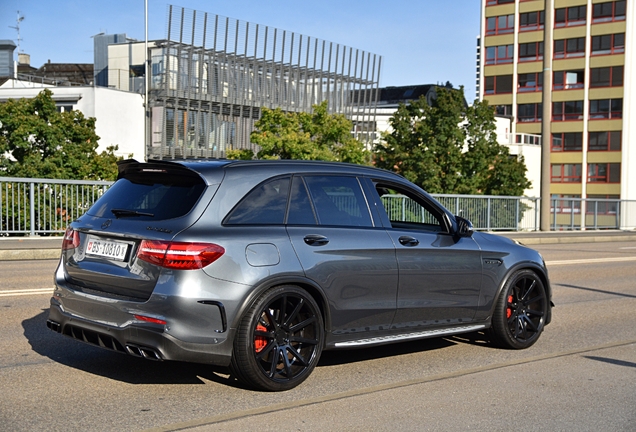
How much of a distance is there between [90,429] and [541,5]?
295 ft

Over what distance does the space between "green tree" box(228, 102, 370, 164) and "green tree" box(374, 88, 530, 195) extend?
1169cm

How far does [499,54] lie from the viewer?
308 feet

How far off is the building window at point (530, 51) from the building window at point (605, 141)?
10.2 m

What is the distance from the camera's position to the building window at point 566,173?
88250 millimetres

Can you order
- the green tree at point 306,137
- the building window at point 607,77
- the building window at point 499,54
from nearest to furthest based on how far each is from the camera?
the green tree at point 306,137 → the building window at point 607,77 → the building window at point 499,54

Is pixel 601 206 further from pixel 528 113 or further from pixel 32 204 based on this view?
pixel 528 113

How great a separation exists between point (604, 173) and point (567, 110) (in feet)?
25.6

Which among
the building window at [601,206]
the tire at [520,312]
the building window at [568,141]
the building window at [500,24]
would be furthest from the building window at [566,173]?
the tire at [520,312]

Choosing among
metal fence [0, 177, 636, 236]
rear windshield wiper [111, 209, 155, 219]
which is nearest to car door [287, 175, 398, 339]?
rear windshield wiper [111, 209, 155, 219]

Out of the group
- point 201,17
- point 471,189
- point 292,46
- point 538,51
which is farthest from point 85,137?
point 538,51

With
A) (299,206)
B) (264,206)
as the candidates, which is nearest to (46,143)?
(299,206)

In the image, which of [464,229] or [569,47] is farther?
[569,47]

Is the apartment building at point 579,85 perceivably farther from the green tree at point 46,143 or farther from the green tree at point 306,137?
the green tree at point 46,143

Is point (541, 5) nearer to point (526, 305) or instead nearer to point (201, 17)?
point (201, 17)
